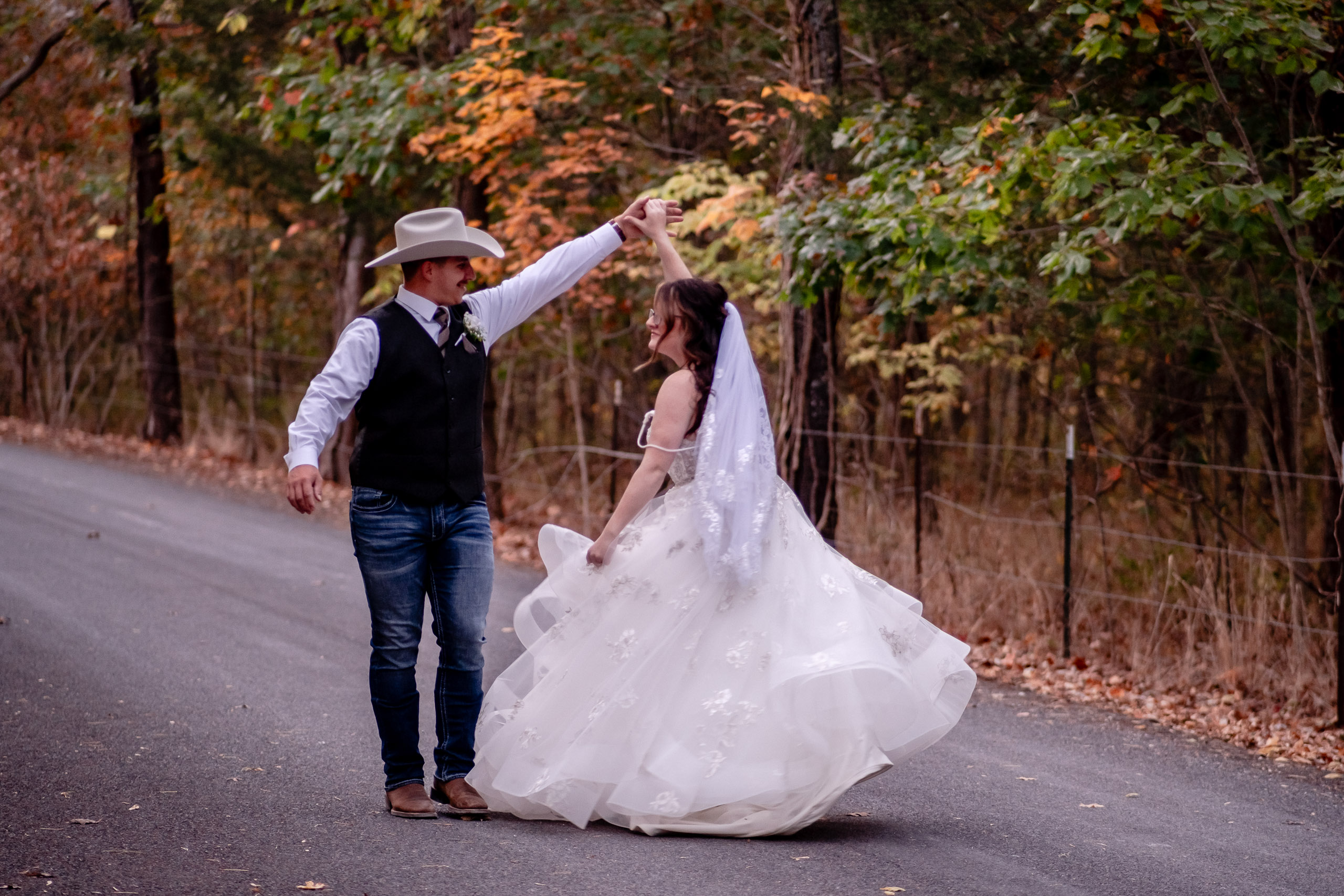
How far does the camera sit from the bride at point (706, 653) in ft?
15.0

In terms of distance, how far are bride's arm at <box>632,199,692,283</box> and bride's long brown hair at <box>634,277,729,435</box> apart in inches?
3.2

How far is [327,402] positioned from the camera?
4.48 m

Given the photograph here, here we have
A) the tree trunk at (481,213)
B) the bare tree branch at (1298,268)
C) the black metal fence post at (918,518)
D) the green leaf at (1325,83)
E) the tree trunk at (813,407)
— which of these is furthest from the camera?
the tree trunk at (481,213)

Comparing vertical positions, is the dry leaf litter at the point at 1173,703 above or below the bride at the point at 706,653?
below

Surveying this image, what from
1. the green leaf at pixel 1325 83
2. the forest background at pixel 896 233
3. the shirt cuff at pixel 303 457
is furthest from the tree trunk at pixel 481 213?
the shirt cuff at pixel 303 457

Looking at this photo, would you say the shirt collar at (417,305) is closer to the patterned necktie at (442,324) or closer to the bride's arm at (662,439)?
the patterned necktie at (442,324)

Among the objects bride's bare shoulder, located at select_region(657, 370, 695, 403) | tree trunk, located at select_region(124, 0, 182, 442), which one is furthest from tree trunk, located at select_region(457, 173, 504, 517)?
bride's bare shoulder, located at select_region(657, 370, 695, 403)

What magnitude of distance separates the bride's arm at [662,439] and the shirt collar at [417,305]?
2.97 ft

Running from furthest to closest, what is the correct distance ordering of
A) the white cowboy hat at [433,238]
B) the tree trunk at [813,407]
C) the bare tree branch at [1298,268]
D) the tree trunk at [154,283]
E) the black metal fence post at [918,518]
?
the tree trunk at [154,283], the tree trunk at [813,407], the black metal fence post at [918,518], the bare tree branch at [1298,268], the white cowboy hat at [433,238]

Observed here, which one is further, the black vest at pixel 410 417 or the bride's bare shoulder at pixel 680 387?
the bride's bare shoulder at pixel 680 387

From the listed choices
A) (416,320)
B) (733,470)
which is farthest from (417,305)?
(733,470)

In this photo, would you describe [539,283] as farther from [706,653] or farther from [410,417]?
[706,653]

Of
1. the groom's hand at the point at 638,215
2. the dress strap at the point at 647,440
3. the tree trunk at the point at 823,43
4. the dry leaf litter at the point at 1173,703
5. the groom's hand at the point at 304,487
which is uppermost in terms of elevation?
the tree trunk at the point at 823,43

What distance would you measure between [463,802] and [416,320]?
5.87ft
